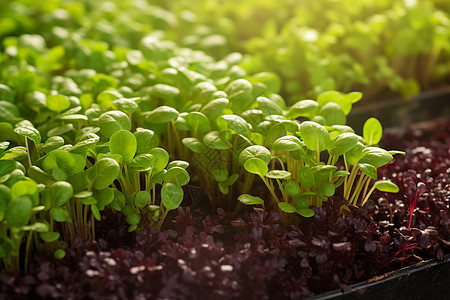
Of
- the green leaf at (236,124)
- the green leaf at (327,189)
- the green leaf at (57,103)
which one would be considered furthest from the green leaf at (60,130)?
the green leaf at (327,189)

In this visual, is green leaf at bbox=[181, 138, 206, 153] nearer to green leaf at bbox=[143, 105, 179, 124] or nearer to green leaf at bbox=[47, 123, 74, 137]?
green leaf at bbox=[143, 105, 179, 124]

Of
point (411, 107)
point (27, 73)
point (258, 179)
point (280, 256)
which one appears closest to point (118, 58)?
point (27, 73)

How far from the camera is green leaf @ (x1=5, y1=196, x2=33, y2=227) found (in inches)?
39.3

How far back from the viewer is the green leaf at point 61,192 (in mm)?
1068

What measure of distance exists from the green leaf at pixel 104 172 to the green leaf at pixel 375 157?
24.0 inches

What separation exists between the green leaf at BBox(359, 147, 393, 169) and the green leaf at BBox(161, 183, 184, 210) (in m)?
0.47

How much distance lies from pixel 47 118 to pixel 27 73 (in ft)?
0.63

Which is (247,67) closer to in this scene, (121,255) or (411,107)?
(411,107)

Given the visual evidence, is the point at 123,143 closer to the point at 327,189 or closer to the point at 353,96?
the point at 327,189

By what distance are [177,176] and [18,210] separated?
39cm

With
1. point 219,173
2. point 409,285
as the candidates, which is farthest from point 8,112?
point 409,285

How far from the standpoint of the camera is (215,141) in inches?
50.8

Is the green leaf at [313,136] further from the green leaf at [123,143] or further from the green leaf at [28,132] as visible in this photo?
the green leaf at [28,132]

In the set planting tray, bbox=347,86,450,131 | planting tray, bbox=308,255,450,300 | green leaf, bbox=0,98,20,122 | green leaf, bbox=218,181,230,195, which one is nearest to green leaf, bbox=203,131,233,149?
green leaf, bbox=218,181,230,195
